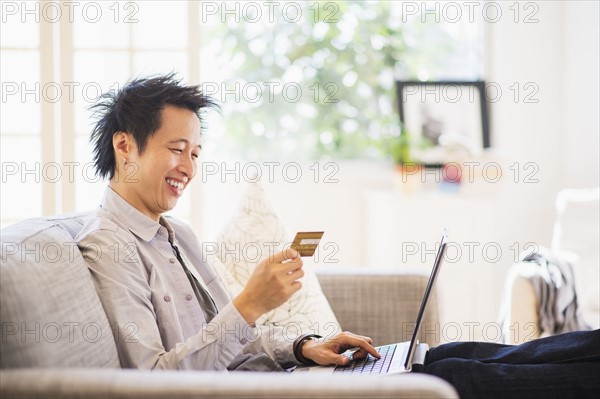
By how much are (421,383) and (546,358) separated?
1.74ft

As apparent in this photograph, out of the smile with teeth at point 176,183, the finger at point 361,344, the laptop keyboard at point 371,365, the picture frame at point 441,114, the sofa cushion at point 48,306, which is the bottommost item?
the laptop keyboard at point 371,365

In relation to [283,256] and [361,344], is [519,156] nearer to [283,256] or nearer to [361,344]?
[361,344]

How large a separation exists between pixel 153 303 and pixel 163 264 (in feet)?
0.58

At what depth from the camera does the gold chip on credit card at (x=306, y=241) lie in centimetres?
170

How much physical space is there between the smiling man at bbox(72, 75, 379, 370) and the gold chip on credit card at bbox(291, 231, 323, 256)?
2 cm

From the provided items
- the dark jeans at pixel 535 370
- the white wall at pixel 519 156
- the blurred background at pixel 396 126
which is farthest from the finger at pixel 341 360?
the white wall at pixel 519 156

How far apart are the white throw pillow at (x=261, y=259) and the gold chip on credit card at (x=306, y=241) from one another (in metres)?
0.62

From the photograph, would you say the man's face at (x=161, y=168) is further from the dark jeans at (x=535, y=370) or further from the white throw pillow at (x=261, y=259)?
the dark jeans at (x=535, y=370)

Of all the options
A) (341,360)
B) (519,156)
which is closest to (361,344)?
(341,360)

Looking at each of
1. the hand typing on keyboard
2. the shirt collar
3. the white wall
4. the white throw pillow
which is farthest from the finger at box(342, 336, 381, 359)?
the white wall

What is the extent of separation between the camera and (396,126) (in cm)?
419

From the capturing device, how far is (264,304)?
169 cm

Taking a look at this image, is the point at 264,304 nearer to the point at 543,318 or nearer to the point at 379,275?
the point at 379,275

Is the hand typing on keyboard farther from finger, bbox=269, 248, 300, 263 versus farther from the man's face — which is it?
the man's face
